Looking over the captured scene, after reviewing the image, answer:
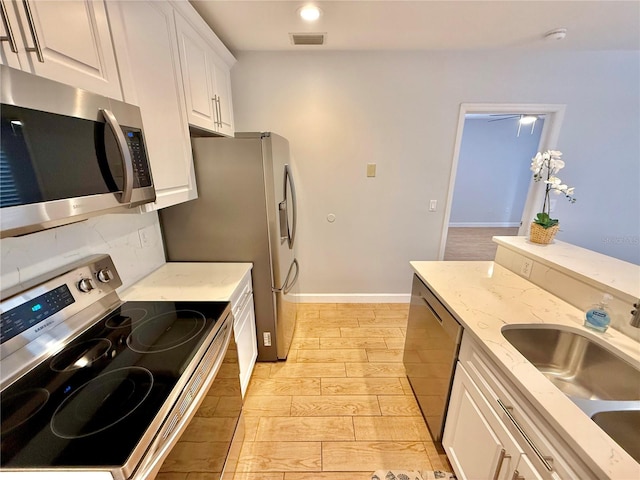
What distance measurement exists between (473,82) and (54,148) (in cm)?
299

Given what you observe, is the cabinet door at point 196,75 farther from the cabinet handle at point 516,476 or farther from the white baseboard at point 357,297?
the cabinet handle at point 516,476

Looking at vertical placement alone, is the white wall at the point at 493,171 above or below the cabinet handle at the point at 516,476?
above

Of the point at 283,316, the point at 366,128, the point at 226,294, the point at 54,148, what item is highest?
the point at 366,128

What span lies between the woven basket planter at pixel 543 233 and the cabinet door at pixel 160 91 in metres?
2.24

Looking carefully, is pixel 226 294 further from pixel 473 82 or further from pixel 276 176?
pixel 473 82

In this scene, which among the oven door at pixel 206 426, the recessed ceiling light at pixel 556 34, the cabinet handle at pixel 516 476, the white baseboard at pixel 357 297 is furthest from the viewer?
the white baseboard at pixel 357 297

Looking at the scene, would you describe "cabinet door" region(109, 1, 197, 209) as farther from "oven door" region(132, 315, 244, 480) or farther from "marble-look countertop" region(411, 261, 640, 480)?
"marble-look countertop" region(411, 261, 640, 480)

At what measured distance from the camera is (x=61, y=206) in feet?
2.43

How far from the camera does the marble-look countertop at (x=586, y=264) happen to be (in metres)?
1.19

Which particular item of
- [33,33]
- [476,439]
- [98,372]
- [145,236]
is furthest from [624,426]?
[145,236]

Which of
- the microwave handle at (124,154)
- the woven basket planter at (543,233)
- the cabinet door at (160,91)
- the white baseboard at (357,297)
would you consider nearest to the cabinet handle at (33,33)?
the microwave handle at (124,154)

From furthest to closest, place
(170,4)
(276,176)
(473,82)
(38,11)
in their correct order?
(473,82) → (276,176) → (170,4) → (38,11)

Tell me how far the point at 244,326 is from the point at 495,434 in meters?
1.39

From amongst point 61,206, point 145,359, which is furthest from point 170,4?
point 145,359
